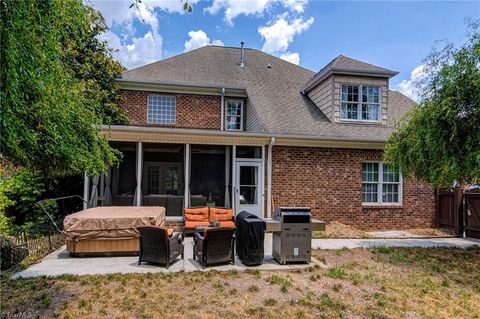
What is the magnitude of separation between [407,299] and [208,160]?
→ 12751 millimetres

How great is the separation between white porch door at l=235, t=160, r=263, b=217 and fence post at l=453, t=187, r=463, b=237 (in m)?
6.76

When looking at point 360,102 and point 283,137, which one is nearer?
point 283,137

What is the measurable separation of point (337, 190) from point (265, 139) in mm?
3277

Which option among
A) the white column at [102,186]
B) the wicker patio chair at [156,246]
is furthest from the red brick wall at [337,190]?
the white column at [102,186]

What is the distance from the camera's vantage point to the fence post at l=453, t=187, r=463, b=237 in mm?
11242

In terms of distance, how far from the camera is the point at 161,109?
Answer: 47.2ft

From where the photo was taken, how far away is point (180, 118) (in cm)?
1437

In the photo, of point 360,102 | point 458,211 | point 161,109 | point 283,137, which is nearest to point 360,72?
point 360,102

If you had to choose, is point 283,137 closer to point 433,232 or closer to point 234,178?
point 234,178

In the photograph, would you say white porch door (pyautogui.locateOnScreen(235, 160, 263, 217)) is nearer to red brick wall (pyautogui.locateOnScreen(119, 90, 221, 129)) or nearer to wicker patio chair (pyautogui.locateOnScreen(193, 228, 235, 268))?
red brick wall (pyautogui.locateOnScreen(119, 90, 221, 129))

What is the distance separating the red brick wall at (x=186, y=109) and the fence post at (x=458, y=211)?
945cm

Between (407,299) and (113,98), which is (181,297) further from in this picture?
(113,98)

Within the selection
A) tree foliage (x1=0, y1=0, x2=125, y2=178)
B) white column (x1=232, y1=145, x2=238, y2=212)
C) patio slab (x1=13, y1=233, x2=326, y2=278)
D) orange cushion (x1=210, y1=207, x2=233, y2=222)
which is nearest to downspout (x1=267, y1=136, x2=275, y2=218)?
white column (x1=232, y1=145, x2=238, y2=212)

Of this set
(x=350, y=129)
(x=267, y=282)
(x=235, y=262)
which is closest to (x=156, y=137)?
(x=235, y=262)
